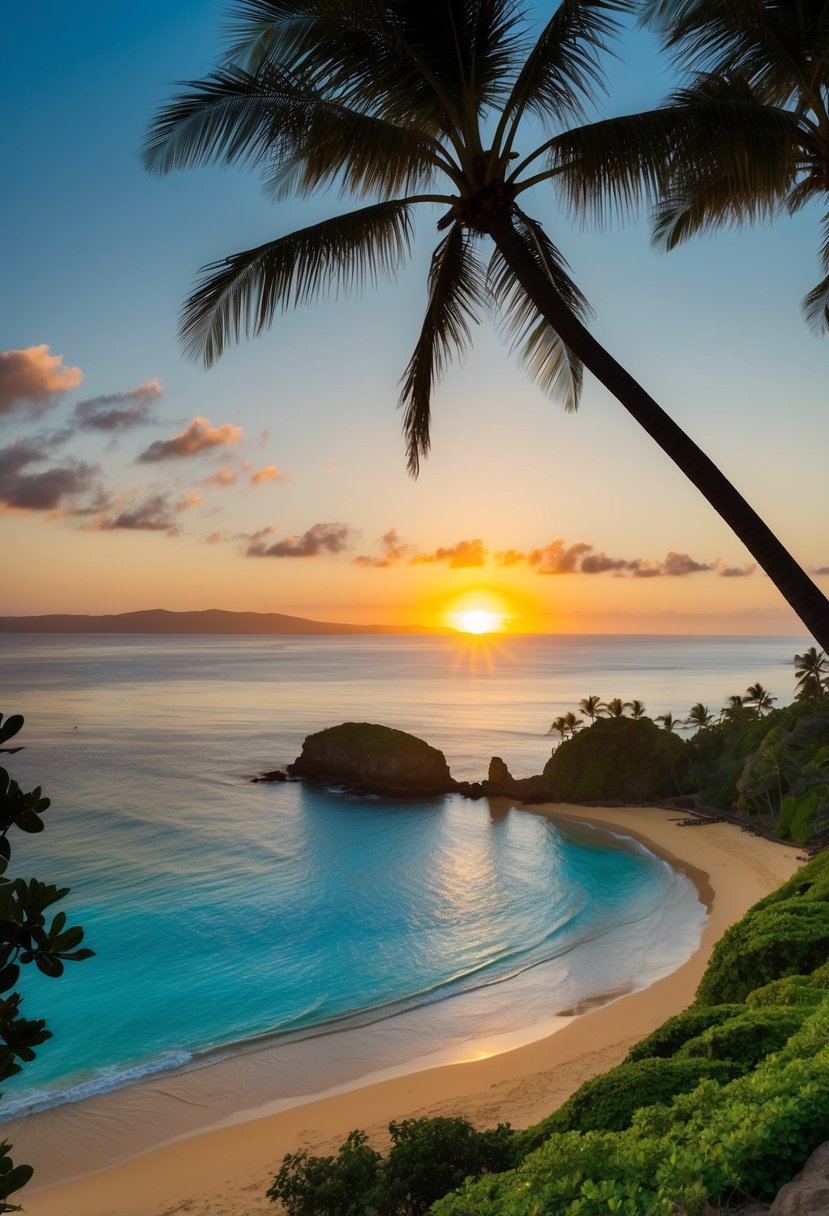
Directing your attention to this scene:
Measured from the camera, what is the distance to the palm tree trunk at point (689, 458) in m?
5.99

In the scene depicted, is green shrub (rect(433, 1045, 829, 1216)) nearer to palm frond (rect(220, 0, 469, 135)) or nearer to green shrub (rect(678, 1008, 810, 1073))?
green shrub (rect(678, 1008, 810, 1073))

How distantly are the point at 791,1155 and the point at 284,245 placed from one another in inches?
307

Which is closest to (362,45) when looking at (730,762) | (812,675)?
(730,762)

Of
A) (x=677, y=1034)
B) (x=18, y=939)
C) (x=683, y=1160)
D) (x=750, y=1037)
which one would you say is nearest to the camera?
(x=18, y=939)

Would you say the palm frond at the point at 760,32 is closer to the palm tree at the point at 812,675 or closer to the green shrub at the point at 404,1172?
the green shrub at the point at 404,1172

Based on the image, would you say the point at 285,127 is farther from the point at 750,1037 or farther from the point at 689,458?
the point at 750,1037

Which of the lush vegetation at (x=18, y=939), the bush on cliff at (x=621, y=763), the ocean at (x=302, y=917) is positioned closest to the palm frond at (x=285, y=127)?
the lush vegetation at (x=18, y=939)

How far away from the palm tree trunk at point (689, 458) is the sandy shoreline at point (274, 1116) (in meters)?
12.2

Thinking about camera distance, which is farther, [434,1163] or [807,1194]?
[434,1163]

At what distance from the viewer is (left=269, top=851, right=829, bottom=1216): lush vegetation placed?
4.35 meters

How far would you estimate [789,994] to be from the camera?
26.4 feet

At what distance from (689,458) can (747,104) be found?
2.97m

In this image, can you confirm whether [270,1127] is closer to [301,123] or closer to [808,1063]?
[808,1063]

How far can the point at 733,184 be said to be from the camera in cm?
743
